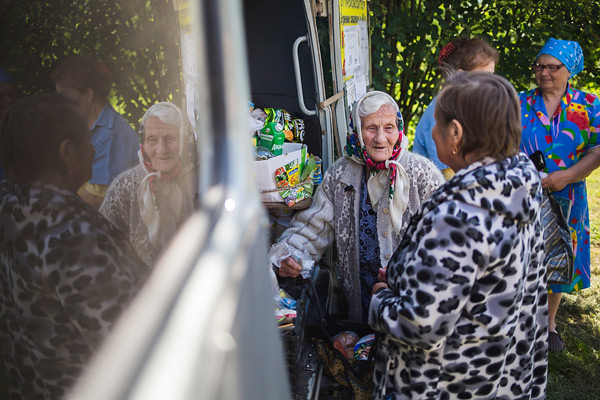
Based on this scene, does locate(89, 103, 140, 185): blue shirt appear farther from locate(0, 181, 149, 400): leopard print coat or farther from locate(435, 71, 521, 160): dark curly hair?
locate(435, 71, 521, 160): dark curly hair

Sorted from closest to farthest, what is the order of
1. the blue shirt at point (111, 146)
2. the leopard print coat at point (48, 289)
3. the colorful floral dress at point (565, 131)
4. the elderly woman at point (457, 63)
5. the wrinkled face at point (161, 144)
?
the leopard print coat at point (48, 289), the blue shirt at point (111, 146), the wrinkled face at point (161, 144), the colorful floral dress at point (565, 131), the elderly woman at point (457, 63)

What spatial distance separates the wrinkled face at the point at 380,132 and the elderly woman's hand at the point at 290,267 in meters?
0.63

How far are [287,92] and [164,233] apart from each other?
113 inches

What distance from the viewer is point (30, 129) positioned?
2.46 ft

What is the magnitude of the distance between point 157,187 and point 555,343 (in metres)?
3.53

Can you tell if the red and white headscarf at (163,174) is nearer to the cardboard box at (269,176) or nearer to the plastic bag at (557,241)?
the cardboard box at (269,176)

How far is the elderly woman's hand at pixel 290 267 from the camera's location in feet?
8.56

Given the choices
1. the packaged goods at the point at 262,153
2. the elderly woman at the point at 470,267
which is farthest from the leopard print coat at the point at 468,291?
the packaged goods at the point at 262,153

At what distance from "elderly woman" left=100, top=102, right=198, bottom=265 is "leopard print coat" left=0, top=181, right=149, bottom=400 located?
0.07 metres

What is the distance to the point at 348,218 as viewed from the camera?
2.78 meters

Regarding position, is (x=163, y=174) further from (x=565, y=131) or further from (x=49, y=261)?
(x=565, y=131)

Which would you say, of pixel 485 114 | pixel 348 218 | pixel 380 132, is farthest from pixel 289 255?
pixel 485 114

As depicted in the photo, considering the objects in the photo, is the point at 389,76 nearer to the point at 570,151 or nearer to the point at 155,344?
the point at 570,151

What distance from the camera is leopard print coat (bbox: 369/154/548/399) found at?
5.13ft
